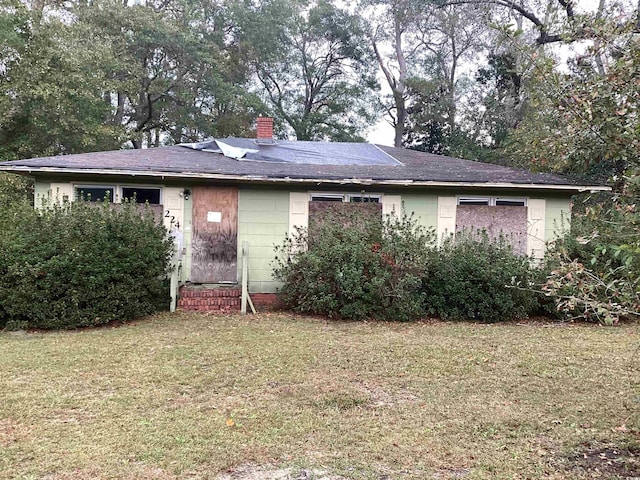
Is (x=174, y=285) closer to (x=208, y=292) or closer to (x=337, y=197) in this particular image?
(x=208, y=292)

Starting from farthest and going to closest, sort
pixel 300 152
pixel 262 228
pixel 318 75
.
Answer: pixel 318 75 < pixel 300 152 < pixel 262 228

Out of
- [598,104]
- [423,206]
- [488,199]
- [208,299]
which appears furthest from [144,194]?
[598,104]

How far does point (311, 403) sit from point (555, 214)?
7.95 m

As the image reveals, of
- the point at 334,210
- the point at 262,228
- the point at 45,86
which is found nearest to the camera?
the point at 334,210

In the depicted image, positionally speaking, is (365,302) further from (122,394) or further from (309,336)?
(122,394)

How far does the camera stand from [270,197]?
9.74 m

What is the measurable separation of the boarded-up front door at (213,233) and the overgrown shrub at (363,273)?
5.45 feet

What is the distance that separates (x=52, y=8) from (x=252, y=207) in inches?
555

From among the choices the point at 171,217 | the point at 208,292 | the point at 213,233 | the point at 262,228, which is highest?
the point at 171,217

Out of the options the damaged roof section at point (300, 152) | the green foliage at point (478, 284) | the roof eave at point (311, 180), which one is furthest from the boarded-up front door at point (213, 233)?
the green foliage at point (478, 284)

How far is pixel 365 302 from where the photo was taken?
8367 millimetres

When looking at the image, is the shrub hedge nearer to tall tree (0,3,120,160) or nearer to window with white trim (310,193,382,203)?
window with white trim (310,193,382,203)

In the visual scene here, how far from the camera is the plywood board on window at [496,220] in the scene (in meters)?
9.94

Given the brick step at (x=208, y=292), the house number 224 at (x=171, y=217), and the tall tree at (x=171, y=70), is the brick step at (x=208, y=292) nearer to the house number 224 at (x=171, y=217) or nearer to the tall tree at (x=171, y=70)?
the house number 224 at (x=171, y=217)
